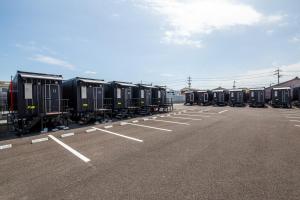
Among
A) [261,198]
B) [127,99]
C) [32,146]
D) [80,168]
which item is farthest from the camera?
[127,99]

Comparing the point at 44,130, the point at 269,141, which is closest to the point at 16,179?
the point at 44,130

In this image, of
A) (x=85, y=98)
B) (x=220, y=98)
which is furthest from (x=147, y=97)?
(x=220, y=98)

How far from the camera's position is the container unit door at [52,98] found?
9.30 meters

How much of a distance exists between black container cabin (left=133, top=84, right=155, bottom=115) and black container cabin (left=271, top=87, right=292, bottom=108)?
70.1ft

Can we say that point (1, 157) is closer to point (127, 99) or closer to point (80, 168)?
point (80, 168)

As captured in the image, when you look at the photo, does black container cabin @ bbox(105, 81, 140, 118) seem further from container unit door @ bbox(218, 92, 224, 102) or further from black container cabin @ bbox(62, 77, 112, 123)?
container unit door @ bbox(218, 92, 224, 102)

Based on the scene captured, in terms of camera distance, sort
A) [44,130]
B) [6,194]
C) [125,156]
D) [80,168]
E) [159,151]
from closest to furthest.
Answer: [6,194], [80,168], [125,156], [159,151], [44,130]

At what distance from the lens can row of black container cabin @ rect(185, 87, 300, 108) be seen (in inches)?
977

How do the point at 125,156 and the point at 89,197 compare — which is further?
the point at 125,156

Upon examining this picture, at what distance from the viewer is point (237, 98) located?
29688 mm

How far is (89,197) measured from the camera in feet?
9.14

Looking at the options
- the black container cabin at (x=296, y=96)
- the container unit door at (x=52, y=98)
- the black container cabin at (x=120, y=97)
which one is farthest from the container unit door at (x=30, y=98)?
the black container cabin at (x=296, y=96)

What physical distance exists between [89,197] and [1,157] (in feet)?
13.3

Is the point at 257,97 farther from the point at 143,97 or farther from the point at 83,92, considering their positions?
the point at 83,92
